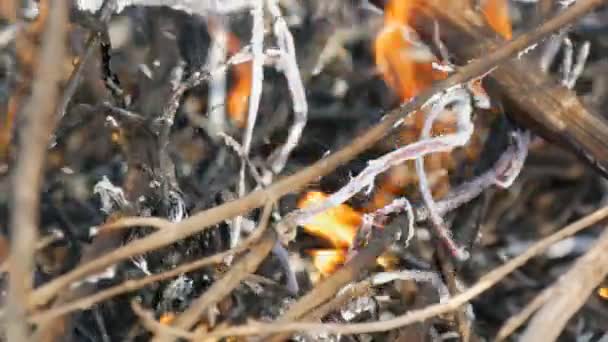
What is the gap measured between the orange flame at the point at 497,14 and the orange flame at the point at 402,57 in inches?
2.9

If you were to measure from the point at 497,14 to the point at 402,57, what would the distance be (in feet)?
0.36

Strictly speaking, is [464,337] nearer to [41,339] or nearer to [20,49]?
[41,339]

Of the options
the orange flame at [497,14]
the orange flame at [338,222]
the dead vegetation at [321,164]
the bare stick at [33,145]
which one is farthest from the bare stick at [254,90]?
the bare stick at [33,145]

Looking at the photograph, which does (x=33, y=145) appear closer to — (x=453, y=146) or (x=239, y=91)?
(x=453, y=146)

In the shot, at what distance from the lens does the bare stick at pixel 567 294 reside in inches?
21.2

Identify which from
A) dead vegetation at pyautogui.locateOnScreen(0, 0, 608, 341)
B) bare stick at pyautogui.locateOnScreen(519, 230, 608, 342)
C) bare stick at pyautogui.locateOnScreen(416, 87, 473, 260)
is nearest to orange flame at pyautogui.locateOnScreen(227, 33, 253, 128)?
dead vegetation at pyautogui.locateOnScreen(0, 0, 608, 341)

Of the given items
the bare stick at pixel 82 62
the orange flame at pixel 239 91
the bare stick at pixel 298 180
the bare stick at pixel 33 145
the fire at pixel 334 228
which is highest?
the bare stick at pixel 33 145

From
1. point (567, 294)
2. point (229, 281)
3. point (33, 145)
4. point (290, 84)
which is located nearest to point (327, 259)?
point (290, 84)

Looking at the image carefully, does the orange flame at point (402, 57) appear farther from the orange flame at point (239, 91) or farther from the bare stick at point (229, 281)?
the bare stick at point (229, 281)

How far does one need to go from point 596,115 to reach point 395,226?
0.20m

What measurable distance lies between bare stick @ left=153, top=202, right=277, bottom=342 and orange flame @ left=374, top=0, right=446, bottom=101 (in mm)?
356

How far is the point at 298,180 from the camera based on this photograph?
616 millimetres

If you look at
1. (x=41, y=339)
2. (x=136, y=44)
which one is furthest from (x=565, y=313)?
(x=136, y=44)

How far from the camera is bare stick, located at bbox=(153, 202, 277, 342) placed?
2.02 feet
